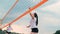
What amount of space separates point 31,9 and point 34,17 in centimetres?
210

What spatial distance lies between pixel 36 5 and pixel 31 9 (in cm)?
49

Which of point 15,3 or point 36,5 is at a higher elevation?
point 15,3

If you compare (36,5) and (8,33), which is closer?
(36,5)

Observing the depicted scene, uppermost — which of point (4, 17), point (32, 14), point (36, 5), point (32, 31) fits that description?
point (4, 17)

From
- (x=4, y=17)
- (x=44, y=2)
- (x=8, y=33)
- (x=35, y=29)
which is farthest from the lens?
(x=4, y=17)

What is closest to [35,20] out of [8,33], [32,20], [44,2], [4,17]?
[32,20]

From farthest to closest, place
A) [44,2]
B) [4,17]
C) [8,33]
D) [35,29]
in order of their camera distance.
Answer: [4,17]
[8,33]
[44,2]
[35,29]

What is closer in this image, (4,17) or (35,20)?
(35,20)

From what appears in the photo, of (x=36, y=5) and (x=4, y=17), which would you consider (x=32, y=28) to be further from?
(x=4, y=17)

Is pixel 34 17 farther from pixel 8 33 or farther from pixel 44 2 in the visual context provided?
pixel 8 33

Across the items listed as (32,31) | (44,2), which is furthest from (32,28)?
(44,2)

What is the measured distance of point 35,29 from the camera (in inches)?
619

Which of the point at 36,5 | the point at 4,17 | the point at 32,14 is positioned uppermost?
the point at 4,17

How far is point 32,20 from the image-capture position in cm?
1598
